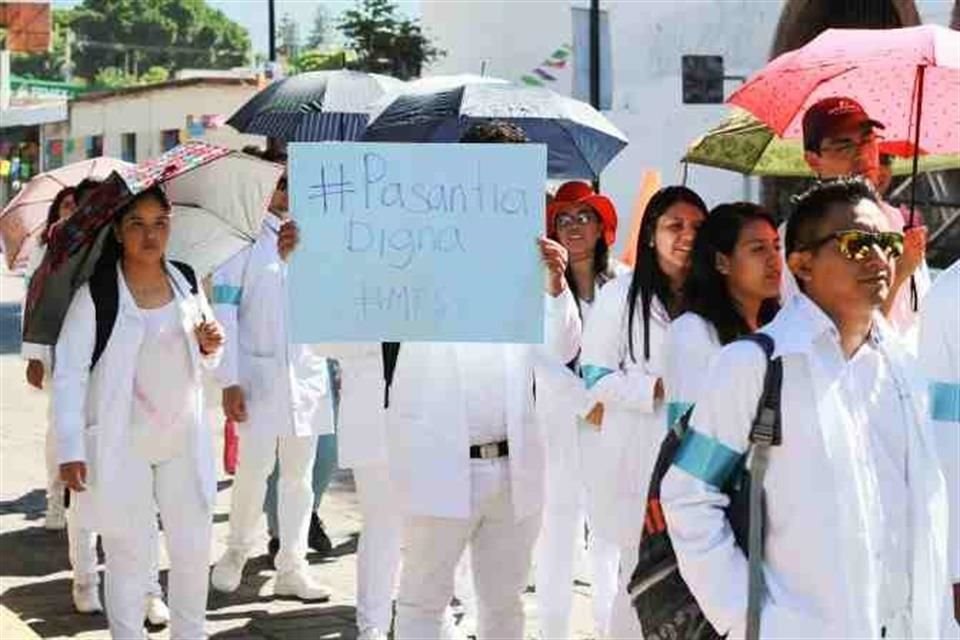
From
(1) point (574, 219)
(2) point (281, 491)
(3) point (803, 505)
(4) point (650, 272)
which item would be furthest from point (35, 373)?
(3) point (803, 505)

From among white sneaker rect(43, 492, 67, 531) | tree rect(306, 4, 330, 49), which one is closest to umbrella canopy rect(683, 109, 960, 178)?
white sneaker rect(43, 492, 67, 531)

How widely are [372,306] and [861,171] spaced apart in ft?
4.73

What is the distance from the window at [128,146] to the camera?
40031 millimetres

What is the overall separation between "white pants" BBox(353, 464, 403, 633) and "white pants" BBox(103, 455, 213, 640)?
25.5 inches

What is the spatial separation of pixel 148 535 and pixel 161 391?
483 mm

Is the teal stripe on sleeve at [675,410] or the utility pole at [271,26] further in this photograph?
the utility pole at [271,26]

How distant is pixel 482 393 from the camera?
488 centimetres

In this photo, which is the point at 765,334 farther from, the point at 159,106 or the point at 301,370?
the point at 159,106

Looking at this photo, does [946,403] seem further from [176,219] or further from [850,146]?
[176,219]

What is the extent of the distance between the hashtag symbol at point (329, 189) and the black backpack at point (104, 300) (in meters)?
1.11

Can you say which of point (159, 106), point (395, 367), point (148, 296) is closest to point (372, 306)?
point (395, 367)

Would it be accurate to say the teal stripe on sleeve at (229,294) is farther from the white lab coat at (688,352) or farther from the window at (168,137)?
the window at (168,137)

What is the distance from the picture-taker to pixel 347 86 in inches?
319

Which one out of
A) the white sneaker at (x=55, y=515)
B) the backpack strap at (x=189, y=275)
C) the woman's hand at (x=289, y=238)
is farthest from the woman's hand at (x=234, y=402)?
the white sneaker at (x=55, y=515)
